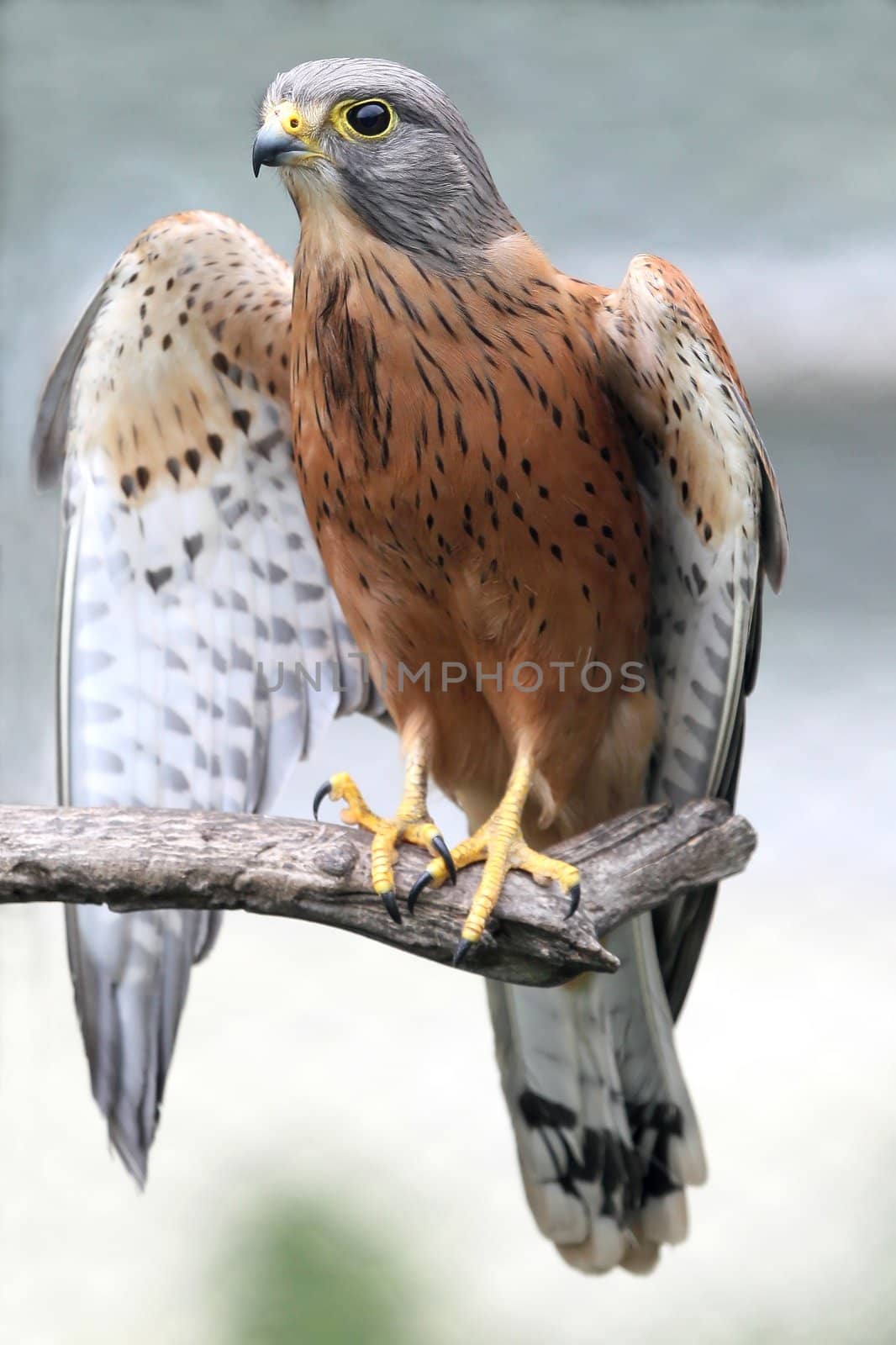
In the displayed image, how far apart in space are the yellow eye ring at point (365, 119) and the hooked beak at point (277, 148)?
0.05m

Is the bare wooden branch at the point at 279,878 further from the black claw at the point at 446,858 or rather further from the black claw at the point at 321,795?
the black claw at the point at 321,795

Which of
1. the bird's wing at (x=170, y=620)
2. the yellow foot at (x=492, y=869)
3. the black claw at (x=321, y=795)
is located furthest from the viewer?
the bird's wing at (x=170, y=620)

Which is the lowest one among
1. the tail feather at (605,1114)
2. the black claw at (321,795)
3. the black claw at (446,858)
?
the tail feather at (605,1114)

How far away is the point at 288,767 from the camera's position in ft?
7.30

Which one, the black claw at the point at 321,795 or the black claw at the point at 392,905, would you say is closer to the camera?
the black claw at the point at 392,905

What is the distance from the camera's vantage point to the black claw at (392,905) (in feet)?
5.56

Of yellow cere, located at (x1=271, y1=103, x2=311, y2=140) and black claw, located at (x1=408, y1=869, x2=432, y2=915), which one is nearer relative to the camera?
yellow cere, located at (x1=271, y1=103, x2=311, y2=140)

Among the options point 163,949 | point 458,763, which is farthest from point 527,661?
point 163,949

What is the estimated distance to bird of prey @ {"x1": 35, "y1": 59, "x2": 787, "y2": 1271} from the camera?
1.69 metres

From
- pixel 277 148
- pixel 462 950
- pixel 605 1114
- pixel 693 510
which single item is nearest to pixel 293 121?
pixel 277 148

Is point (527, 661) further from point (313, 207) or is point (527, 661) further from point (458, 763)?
point (313, 207)

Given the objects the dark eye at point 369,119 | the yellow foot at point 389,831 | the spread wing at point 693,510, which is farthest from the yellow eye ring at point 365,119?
the yellow foot at point 389,831

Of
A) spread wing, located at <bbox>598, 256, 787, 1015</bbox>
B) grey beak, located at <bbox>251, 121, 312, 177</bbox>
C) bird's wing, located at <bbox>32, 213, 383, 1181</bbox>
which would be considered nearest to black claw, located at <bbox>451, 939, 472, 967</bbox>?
spread wing, located at <bbox>598, 256, 787, 1015</bbox>

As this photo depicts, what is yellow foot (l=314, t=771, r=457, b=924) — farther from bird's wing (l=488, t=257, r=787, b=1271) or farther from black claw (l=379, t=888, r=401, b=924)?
bird's wing (l=488, t=257, r=787, b=1271)
